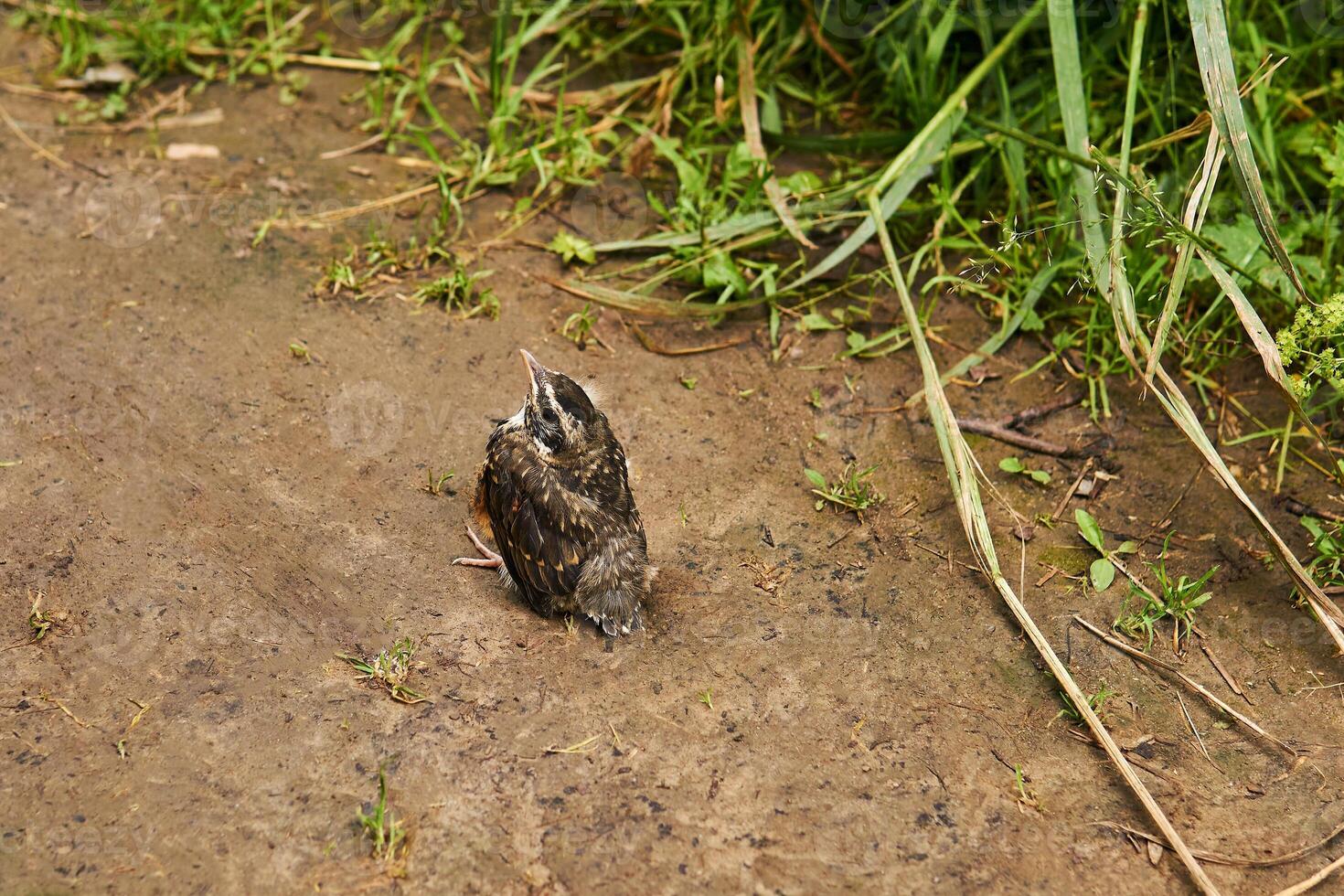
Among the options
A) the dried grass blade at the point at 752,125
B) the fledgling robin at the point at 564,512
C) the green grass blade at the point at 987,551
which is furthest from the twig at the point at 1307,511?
the fledgling robin at the point at 564,512

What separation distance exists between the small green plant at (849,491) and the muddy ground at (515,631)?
0.09 m

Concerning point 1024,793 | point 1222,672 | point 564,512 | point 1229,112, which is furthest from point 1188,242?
Result: point 564,512

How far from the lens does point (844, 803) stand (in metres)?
3.14

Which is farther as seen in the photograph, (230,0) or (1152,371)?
(230,0)

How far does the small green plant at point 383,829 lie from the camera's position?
9.45 feet

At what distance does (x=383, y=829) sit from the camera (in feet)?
9.62

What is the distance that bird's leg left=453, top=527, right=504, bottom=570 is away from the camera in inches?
155

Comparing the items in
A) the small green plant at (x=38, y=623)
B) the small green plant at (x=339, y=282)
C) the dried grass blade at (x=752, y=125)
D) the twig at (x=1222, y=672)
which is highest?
the dried grass blade at (x=752, y=125)

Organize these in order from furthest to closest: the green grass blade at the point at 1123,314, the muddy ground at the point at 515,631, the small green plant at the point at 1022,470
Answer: the small green plant at the point at 1022,470 → the green grass blade at the point at 1123,314 → the muddy ground at the point at 515,631

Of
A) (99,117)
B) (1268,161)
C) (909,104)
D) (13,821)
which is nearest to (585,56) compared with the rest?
(909,104)

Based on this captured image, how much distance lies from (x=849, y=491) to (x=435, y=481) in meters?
Result: 1.50

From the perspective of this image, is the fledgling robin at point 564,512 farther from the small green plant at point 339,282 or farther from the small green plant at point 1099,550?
the small green plant at point 1099,550

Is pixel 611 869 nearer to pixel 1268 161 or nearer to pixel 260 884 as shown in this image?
pixel 260 884

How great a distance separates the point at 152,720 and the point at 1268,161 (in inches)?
185
